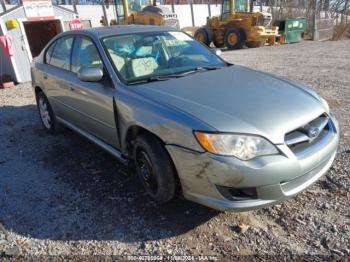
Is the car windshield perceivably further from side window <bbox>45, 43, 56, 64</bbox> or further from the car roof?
side window <bbox>45, 43, 56, 64</bbox>

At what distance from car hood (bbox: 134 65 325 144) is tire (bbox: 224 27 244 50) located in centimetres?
1508

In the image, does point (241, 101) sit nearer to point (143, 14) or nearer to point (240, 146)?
point (240, 146)

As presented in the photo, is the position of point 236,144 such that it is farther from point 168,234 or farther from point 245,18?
point 245,18

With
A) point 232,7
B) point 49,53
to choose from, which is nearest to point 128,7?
point 232,7

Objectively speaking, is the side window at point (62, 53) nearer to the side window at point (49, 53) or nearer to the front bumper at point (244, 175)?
the side window at point (49, 53)

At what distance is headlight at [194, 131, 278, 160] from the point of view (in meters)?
2.33

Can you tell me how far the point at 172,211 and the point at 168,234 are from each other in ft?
0.99

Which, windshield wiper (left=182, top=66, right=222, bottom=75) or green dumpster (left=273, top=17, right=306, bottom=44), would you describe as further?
green dumpster (left=273, top=17, right=306, bottom=44)

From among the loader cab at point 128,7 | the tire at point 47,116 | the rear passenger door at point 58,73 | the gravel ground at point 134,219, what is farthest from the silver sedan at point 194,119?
the loader cab at point 128,7

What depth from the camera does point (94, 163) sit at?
407 cm

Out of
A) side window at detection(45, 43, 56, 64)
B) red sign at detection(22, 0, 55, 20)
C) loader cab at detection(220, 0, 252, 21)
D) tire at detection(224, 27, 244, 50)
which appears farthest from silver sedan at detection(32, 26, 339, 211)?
loader cab at detection(220, 0, 252, 21)

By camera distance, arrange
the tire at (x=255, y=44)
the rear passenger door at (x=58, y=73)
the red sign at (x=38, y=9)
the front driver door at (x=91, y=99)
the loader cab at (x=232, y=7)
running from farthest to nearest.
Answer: the loader cab at (x=232, y=7)
the tire at (x=255, y=44)
the red sign at (x=38, y=9)
the rear passenger door at (x=58, y=73)
the front driver door at (x=91, y=99)

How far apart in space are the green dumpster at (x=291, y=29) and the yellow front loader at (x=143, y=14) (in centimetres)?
763

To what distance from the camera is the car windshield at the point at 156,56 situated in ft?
10.9
